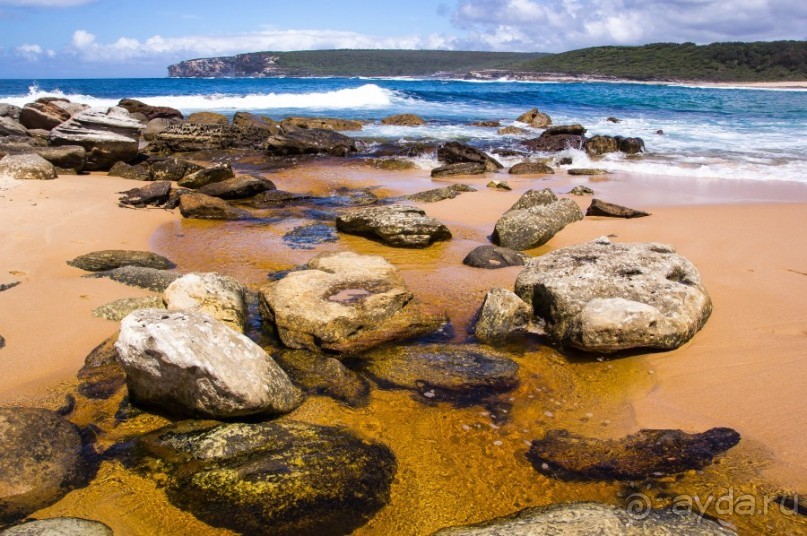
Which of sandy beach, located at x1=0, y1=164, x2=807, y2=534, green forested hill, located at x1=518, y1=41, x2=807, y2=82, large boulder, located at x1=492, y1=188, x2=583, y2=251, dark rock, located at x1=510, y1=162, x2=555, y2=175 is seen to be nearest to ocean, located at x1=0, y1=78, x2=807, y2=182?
dark rock, located at x1=510, y1=162, x2=555, y2=175

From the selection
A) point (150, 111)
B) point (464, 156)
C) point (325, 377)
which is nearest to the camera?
point (325, 377)

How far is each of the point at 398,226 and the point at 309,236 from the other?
50.0 inches

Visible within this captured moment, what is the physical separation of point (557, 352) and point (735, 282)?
2.36 m

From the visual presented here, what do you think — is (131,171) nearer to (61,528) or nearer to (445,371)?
(445,371)

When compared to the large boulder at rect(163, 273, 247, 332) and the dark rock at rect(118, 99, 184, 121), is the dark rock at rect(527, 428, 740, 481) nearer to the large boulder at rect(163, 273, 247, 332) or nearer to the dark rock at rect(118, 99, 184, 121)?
the large boulder at rect(163, 273, 247, 332)

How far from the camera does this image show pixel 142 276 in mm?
5676

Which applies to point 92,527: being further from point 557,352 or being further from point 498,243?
point 498,243

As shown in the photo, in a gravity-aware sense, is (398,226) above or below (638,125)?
below

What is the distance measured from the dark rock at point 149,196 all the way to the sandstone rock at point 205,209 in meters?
0.69

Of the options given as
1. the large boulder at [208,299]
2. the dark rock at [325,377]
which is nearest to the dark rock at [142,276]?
the large boulder at [208,299]

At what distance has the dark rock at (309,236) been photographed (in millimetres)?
7477

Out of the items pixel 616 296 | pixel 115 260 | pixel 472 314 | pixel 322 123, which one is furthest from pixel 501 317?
pixel 322 123

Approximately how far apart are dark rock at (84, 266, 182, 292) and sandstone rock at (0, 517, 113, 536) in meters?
3.07

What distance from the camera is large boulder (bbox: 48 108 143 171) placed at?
39.4ft
